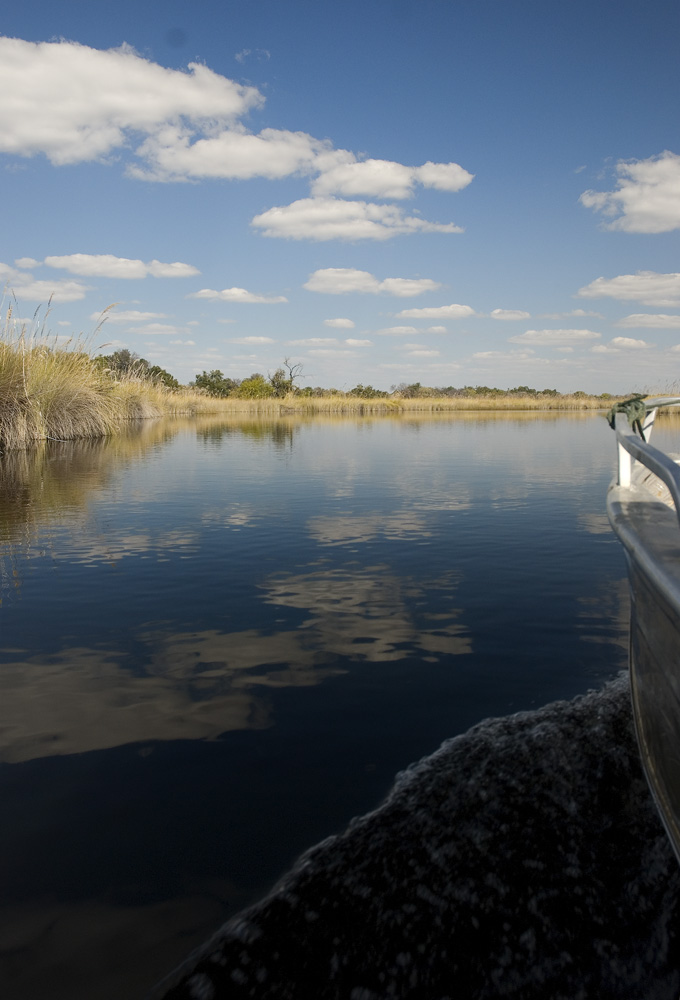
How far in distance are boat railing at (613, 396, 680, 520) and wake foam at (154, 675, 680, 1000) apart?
46.5 inches

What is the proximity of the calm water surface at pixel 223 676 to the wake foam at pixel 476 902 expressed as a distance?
140 mm

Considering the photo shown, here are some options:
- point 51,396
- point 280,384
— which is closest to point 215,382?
point 280,384

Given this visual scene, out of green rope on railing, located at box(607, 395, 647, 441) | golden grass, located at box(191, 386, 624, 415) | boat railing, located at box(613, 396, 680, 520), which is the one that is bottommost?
boat railing, located at box(613, 396, 680, 520)

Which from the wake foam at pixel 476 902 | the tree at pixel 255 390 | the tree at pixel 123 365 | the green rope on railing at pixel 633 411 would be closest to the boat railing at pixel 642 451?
the green rope on railing at pixel 633 411

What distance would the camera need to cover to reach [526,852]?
2.08 m

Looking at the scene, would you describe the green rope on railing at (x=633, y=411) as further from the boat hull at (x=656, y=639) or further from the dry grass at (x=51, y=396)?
the dry grass at (x=51, y=396)

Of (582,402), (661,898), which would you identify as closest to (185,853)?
(661,898)

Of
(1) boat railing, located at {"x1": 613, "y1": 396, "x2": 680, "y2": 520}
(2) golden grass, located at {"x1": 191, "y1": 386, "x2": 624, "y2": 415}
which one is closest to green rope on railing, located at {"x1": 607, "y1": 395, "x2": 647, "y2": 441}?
(1) boat railing, located at {"x1": 613, "y1": 396, "x2": 680, "y2": 520}

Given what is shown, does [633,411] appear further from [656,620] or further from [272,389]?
[272,389]

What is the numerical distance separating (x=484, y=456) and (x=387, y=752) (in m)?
12.7

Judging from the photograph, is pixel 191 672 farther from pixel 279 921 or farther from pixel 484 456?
pixel 484 456

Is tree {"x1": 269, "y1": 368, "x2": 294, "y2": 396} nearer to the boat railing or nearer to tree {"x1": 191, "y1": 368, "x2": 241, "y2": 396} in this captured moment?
tree {"x1": 191, "y1": 368, "x2": 241, "y2": 396}

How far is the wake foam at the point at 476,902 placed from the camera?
5.40 feet

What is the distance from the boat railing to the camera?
5.49 feet
